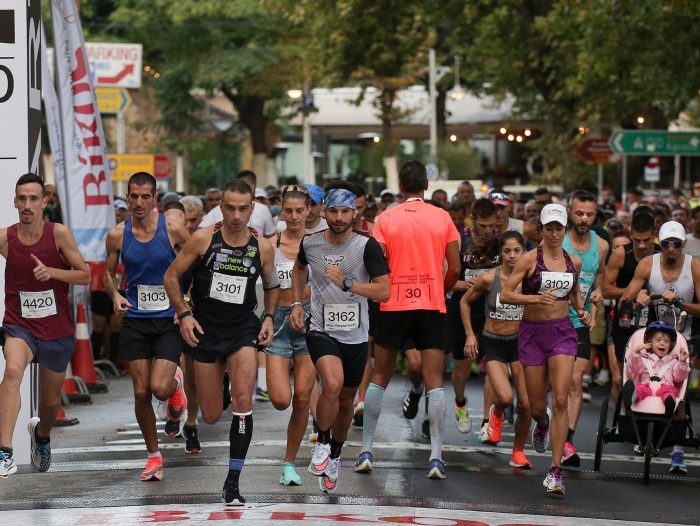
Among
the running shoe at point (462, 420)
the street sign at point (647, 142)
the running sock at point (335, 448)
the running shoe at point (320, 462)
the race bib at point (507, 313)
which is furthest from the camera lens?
the street sign at point (647, 142)

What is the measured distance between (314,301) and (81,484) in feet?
6.53

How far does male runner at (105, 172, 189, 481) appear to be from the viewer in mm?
11109

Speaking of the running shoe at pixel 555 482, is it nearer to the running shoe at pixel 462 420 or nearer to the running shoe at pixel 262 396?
the running shoe at pixel 462 420

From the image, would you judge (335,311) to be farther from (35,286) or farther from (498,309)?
(498,309)

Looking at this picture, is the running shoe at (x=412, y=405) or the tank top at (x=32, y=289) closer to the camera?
the tank top at (x=32, y=289)

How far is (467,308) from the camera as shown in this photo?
13258 mm

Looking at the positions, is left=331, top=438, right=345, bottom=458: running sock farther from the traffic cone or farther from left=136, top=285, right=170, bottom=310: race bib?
the traffic cone

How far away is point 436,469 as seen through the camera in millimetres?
11305

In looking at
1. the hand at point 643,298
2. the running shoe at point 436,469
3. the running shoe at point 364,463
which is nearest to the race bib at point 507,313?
the hand at point 643,298

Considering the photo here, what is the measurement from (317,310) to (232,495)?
1.45 m

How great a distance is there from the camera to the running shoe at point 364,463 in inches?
450

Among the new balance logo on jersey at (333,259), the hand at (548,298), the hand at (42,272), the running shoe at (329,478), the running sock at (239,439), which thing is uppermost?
the new balance logo on jersey at (333,259)

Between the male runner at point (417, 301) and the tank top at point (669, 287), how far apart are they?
193cm

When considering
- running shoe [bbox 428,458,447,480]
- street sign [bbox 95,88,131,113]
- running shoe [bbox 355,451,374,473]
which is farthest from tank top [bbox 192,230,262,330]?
street sign [bbox 95,88,131,113]
